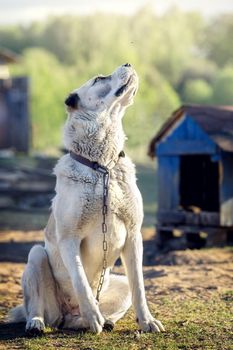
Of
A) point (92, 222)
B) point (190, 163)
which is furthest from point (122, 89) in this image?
point (190, 163)

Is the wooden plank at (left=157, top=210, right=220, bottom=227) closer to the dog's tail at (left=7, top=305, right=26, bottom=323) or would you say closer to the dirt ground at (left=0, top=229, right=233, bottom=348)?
the dirt ground at (left=0, top=229, right=233, bottom=348)

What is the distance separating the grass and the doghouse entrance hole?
8.28 meters

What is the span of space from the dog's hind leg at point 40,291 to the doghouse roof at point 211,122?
22.0 feet

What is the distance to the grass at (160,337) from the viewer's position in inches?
230

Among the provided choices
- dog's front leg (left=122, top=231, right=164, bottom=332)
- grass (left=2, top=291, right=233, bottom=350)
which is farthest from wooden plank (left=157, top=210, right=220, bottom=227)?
dog's front leg (left=122, top=231, right=164, bottom=332)

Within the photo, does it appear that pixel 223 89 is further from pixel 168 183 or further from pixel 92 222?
pixel 92 222

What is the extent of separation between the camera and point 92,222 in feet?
20.1

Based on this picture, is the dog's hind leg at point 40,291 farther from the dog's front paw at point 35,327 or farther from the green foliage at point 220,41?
the green foliage at point 220,41

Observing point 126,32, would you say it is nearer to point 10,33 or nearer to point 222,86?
point 10,33

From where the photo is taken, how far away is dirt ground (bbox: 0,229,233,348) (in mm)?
8258

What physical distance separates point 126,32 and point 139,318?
70151 mm

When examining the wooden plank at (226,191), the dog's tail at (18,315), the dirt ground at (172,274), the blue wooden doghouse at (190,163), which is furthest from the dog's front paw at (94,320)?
the wooden plank at (226,191)

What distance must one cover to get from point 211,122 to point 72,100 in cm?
754

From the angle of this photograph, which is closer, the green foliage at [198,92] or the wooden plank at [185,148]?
the wooden plank at [185,148]
